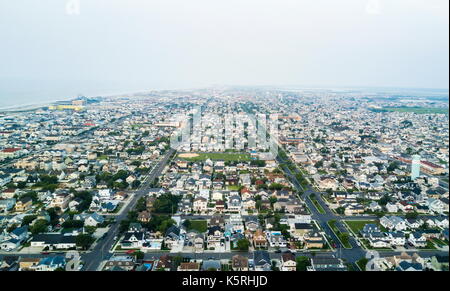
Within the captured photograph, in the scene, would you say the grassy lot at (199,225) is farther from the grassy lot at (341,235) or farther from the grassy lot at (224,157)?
the grassy lot at (224,157)

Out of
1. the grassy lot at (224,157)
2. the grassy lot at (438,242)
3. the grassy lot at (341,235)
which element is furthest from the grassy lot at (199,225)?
the grassy lot at (224,157)

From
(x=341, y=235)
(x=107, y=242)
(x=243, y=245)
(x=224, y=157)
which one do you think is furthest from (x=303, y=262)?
(x=224, y=157)

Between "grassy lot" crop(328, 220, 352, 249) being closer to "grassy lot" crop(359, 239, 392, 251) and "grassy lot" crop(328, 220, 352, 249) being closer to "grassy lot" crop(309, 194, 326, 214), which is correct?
"grassy lot" crop(359, 239, 392, 251)

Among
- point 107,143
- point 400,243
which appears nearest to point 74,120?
point 107,143

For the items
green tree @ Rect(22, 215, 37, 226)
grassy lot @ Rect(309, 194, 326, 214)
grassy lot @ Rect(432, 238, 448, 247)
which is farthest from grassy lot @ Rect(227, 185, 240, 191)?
green tree @ Rect(22, 215, 37, 226)

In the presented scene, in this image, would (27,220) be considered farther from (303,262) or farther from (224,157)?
(224,157)

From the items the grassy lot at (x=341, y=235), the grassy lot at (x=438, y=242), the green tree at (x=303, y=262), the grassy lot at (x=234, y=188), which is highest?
the grassy lot at (x=234, y=188)
